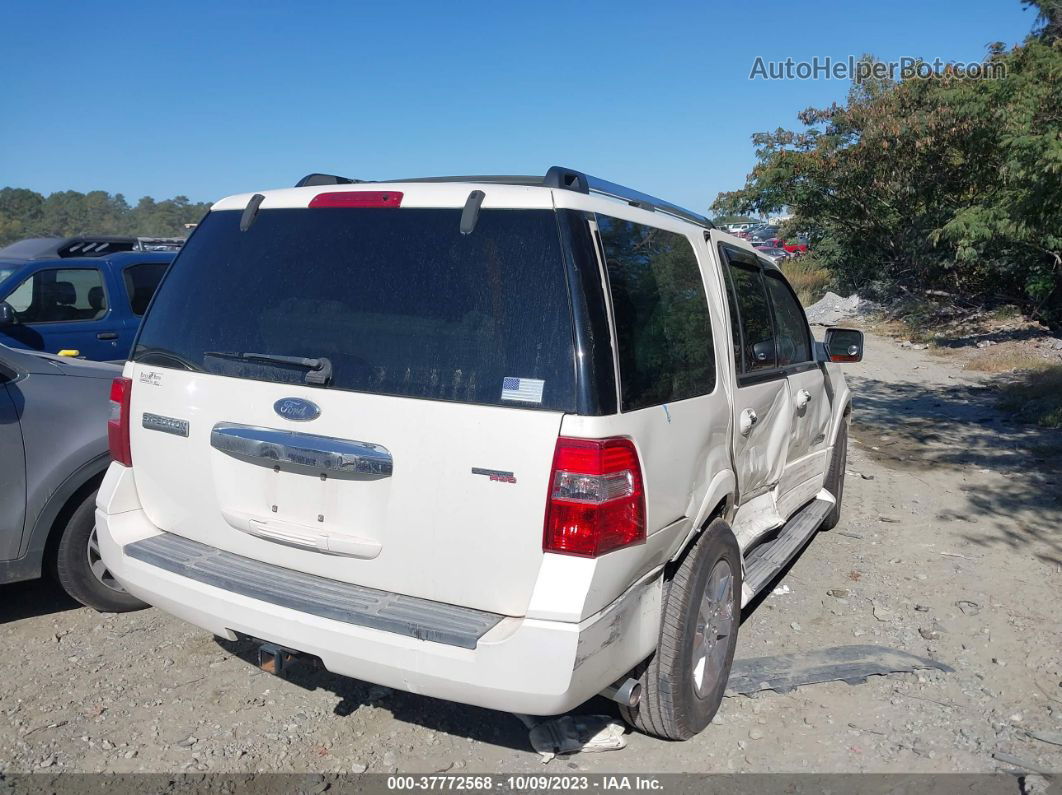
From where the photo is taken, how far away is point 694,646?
322 centimetres

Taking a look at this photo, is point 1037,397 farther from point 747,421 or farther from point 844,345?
point 747,421

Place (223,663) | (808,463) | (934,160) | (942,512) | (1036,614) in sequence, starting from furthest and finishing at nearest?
(934,160)
(942,512)
(808,463)
(1036,614)
(223,663)

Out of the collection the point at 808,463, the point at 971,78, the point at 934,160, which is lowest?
the point at 808,463

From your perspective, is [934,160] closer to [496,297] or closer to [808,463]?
[808,463]

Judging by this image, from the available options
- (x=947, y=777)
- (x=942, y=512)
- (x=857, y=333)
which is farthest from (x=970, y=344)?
(x=947, y=777)

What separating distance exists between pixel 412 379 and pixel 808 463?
3.11 meters

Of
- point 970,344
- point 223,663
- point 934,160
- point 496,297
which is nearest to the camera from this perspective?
point 496,297

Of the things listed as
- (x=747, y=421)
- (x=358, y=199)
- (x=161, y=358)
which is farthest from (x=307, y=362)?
(x=747, y=421)

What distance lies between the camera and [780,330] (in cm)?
459

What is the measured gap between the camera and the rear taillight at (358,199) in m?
2.98

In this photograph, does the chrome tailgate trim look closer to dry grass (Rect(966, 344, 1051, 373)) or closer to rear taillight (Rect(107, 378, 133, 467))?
rear taillight (Rect(107, 378, 133, 467))

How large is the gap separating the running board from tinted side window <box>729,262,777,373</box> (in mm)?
958

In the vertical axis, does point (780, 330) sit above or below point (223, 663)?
above

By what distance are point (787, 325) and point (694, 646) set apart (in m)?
2.22
